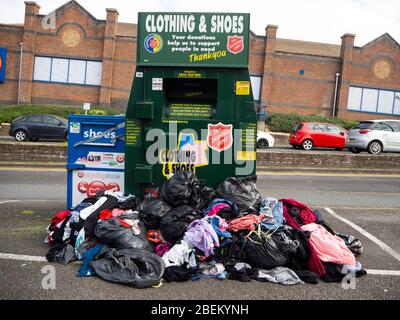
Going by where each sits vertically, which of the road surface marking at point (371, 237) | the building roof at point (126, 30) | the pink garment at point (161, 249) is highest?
the building roof at point (126, 30)

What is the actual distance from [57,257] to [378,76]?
3551cm

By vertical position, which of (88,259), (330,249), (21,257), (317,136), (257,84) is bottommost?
(21,257)

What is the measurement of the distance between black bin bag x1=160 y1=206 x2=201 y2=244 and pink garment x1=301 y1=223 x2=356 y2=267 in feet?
4.43

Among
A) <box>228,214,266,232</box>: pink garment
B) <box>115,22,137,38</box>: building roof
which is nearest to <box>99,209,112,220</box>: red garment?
<box>228,214,266,232</box>: pink garment

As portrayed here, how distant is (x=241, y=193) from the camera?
5.00m

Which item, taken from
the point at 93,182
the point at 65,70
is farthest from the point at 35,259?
the point at 65,70

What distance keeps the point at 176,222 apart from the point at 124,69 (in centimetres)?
3003

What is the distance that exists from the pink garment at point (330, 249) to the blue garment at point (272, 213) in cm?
43

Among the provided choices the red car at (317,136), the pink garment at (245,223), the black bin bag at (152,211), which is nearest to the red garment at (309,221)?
the pink garment at (245,223)

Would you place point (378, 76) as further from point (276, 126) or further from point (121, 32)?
point (121, 32)

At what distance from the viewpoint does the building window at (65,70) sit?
32.3 meters

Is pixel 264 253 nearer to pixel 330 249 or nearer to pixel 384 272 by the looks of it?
pixel 330 249

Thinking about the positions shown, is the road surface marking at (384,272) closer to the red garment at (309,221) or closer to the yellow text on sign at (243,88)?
the red garment at (309,221)

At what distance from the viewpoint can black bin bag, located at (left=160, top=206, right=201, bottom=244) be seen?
434cm
